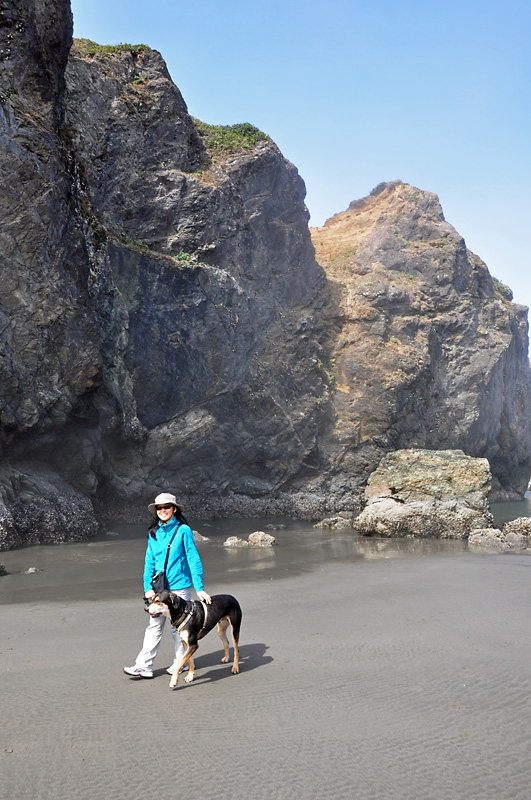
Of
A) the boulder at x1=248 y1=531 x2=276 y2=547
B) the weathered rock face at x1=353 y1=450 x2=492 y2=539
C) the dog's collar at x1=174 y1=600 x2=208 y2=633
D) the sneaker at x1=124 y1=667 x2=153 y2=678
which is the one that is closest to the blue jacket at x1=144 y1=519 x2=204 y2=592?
the dog's collar at x1=174 y1=600 x2=208 y2=633

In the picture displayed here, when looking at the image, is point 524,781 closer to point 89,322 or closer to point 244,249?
point 89,322

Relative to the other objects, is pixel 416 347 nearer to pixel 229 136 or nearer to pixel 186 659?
pixel 229 136

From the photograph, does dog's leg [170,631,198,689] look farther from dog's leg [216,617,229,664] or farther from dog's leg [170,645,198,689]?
dog's leg [216,617,229,664]

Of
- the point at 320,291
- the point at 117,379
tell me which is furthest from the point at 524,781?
the point at 320,291

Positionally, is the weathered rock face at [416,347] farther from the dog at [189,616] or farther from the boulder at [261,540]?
the dog at [189,616]

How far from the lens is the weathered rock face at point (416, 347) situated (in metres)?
29.9

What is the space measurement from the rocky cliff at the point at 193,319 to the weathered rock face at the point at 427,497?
566cm

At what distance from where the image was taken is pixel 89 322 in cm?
1730

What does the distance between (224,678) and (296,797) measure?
2141 millimetres

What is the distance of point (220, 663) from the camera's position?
5.93 m

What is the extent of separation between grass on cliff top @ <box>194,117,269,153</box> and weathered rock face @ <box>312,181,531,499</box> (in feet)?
29.6

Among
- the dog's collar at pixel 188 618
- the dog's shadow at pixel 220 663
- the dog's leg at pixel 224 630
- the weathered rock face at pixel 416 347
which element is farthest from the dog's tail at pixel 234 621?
the weathered rock face at pixel 416 347

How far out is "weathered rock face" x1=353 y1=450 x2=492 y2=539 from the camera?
18500mm

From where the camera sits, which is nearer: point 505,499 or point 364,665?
point 364,665
